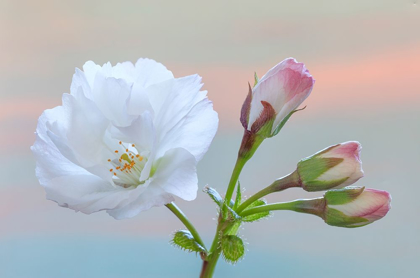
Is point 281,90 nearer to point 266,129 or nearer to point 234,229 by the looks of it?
point 266,129

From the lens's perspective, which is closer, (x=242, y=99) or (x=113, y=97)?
(x=113, y=97)

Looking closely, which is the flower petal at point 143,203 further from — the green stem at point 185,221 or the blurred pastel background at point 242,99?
the blurred pastel background at point 242,99

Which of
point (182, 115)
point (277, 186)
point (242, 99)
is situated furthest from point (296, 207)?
point (242, 99)

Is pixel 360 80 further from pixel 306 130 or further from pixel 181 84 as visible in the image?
pixel 181 84

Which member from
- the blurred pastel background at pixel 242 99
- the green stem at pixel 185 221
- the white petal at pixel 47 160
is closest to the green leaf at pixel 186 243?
the green stem at pixel 185 221

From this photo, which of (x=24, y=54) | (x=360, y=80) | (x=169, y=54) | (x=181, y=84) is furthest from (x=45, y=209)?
(x=181, y=84)

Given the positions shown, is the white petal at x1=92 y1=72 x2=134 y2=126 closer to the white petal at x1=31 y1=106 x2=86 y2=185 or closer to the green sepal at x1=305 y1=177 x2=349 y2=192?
the white petal at x1=31 y1=106 x2=86 y2=185
